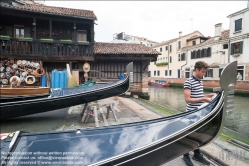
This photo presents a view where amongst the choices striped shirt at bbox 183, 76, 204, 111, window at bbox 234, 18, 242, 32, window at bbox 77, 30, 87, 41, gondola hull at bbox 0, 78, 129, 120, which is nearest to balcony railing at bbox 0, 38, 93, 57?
window at bbox 77, 30, 87, 41

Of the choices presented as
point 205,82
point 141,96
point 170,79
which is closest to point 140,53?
point 141,96

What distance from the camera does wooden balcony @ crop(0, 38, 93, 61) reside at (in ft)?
26.7

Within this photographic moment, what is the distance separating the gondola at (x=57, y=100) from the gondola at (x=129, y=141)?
2774mm

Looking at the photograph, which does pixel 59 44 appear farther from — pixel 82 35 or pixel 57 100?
pixel 57 100

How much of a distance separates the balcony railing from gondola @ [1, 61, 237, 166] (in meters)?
7.79

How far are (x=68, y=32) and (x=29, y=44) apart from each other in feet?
7.86

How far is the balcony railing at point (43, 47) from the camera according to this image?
8.15 metres

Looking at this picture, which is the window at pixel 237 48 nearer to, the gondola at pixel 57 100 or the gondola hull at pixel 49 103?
the gondola at pixel 57 100

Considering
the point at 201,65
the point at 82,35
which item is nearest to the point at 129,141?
the point at 201,65

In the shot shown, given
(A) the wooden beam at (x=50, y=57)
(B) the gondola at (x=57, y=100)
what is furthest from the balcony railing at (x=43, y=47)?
(B) the gondola at (x=57, y=100)

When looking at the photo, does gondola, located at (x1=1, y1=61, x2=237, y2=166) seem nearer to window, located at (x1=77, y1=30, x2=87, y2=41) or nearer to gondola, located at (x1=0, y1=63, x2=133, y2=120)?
gondola, located at (x1=0, y1=63, x2=133, y2=120)

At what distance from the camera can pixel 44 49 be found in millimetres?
8602

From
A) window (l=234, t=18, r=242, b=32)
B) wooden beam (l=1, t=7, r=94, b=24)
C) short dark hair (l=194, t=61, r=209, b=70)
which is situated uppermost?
window (l=234, t=18, r=242, b=32)

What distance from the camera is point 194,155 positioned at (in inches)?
99.4
